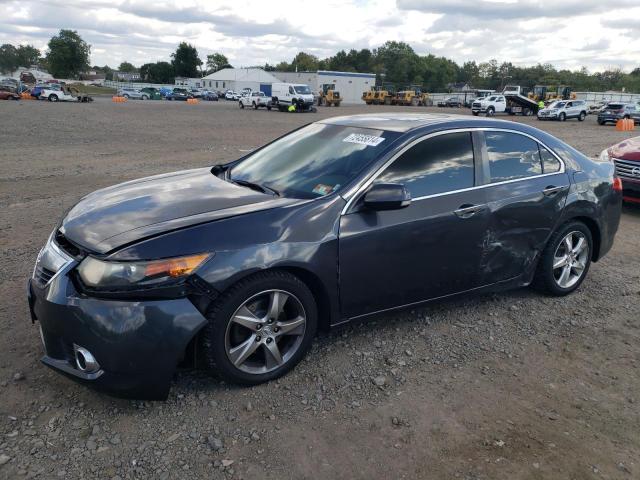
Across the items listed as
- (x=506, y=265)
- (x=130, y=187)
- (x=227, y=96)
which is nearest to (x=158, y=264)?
(x=130, y=187)

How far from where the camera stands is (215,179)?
412 cm

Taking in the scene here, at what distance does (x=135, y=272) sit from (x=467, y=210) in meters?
2.35

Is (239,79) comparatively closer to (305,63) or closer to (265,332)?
(305,63)

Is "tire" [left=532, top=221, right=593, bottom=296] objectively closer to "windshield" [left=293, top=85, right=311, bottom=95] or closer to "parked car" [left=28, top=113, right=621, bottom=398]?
"parked car" [left=28, top=113, right=621, bottom=398]

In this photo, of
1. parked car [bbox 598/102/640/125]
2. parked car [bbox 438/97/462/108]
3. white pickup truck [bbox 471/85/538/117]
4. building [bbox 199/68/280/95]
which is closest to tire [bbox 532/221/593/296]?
parked car [bbox 598/102/640/125]

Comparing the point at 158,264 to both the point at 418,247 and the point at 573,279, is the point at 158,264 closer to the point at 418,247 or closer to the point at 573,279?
the point at 418,247

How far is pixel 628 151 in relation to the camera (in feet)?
27.0

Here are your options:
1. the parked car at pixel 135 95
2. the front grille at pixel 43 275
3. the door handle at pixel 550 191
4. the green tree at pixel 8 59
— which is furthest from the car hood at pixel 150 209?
the green tree at pixel 8 59

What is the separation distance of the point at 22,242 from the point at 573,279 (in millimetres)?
5708

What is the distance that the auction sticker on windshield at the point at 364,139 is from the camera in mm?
3767

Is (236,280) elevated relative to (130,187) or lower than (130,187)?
lower

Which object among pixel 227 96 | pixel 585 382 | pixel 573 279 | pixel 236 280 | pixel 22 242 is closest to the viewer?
pixel 236 280

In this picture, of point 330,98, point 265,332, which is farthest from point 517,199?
point 330,98

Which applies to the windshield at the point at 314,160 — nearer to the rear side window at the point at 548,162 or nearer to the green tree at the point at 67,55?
the rear side window at the point at 548,162
